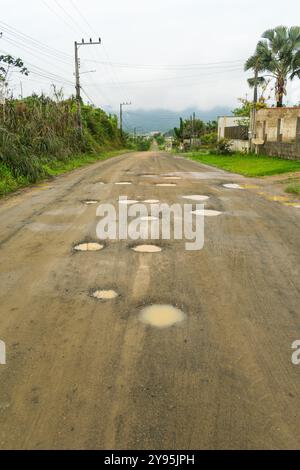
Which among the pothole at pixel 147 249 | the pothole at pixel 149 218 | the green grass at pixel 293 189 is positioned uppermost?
the green grass at pixel 293 189

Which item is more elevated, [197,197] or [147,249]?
[197,197]

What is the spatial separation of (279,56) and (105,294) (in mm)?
32732

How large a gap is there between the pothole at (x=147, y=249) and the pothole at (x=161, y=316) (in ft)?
5.65

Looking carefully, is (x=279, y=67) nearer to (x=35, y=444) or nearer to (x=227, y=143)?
(x=227, y=143)

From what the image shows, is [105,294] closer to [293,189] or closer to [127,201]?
[127,201]

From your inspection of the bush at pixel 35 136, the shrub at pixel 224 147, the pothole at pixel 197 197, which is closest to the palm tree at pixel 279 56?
the shrub at pixel 224 147

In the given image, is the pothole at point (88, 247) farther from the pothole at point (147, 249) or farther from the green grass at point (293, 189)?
the green grass at point (293, 189)

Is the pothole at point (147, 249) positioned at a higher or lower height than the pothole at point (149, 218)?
lower

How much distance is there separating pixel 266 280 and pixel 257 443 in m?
2.47

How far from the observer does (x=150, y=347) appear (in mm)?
3184

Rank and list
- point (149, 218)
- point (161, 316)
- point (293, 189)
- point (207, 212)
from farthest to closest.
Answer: point (293, 189) < point (207, 212) < point (149, 218) < point (161, 316)

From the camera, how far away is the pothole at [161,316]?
3.57 meters

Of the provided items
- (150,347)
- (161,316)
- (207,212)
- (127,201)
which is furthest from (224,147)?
(150,347)
